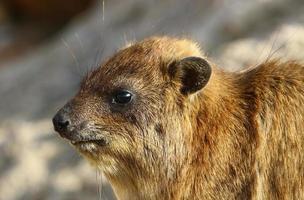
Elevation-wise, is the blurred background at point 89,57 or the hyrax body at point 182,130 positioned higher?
the blurred background at point 89,57

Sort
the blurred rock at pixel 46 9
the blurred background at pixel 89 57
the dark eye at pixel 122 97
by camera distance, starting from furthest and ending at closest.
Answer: the blurred rock at pixel 46 9 → the blurred background at pixel 89 57 → the dark eye at pixel 122 97

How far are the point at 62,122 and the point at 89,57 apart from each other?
16.0 feet

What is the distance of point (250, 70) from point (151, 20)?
4.28 m

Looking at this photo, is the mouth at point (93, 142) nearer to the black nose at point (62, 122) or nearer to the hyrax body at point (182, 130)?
the hyrax body at point (182, 130)

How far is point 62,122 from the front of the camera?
5.90 metres

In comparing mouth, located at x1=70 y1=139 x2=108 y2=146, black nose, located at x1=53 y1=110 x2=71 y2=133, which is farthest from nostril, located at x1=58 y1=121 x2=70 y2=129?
mouth, located at x1=70 y1=139 x2=108 y2=146

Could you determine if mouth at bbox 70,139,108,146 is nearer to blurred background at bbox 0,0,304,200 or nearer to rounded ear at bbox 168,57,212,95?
rounded ear at bbox 168,57,212,95

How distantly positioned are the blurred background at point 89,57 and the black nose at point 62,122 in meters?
2.15

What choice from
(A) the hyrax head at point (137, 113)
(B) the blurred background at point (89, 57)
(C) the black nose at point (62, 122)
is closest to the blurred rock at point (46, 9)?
(B) the blurred background at point (89, 57)

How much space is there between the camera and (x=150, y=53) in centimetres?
616

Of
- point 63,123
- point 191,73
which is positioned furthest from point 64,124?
point 191,73

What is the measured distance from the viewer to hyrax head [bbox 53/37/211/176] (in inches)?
235

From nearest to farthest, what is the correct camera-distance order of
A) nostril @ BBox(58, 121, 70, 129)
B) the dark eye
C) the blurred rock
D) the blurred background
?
nostril @ BBox(58, 121, 70, 129)
the dark eye
the blurred background
the blurred rock

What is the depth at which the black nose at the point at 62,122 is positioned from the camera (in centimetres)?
590
